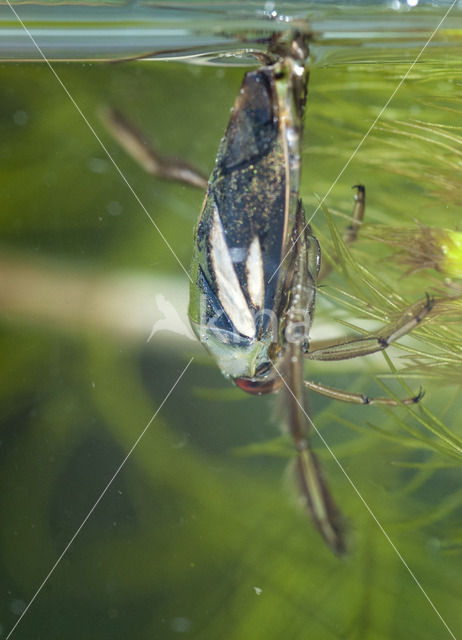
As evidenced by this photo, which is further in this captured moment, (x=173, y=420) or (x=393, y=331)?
(x=173, y=420)

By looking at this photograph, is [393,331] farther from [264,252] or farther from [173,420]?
[173,420]

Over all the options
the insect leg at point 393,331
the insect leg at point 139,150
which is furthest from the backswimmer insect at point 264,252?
the insect leg at point 139,150

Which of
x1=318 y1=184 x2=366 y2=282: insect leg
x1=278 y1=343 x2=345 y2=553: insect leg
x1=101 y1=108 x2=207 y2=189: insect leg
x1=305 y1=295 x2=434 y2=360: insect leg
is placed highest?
x1=101 y1=108 x2=207 y2=189: insect leg

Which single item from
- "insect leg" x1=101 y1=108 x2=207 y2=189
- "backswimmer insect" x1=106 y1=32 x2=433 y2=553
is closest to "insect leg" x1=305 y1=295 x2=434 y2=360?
"backswimmer insect" x1=106 y1=32 x2=433 y2=553

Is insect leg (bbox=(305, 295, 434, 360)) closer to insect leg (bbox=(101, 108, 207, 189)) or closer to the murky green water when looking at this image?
the murky green water

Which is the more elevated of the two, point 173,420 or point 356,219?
point 356,219

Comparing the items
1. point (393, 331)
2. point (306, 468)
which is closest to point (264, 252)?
point (393, 331)

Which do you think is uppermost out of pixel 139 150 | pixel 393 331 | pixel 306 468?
pixel 139 150

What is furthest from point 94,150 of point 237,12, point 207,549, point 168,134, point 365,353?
point 207,549
